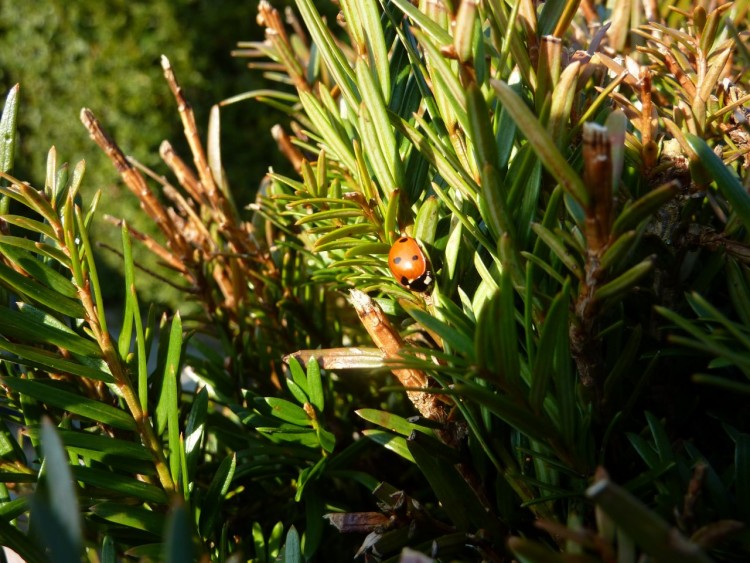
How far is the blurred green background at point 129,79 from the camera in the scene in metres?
3.27

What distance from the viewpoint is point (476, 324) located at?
0.34 m

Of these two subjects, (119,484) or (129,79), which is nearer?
(119,484)

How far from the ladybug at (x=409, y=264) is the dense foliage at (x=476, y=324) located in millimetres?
17

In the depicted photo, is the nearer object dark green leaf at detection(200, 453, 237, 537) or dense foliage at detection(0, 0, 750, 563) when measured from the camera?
dense foliage at detection(0, 0, 750, 563)

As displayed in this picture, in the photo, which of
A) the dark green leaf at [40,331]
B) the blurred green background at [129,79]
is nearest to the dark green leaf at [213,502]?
the dark green leaf at [40,331]

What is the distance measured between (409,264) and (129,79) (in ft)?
10.7

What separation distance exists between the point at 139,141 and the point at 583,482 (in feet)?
10.8

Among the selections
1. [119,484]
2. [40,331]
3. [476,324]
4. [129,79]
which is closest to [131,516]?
[119,484]

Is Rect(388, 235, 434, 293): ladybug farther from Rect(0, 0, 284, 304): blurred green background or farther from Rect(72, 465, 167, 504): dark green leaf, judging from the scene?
Rect(0, 0, 284, 304): blurred green background

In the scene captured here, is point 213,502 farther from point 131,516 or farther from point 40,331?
point 40,331

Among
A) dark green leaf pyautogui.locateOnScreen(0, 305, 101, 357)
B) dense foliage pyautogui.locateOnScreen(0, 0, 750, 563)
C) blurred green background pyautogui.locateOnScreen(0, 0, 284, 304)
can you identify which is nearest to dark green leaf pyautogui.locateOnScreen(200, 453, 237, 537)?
dense foliage pyautogui.locateOnScreen(0, 0, 750, 563)

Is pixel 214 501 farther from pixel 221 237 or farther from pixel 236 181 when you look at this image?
pixel 236 181

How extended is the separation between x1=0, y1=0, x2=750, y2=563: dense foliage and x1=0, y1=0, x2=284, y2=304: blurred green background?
9.65 ft

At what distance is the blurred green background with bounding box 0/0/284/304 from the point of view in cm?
327
